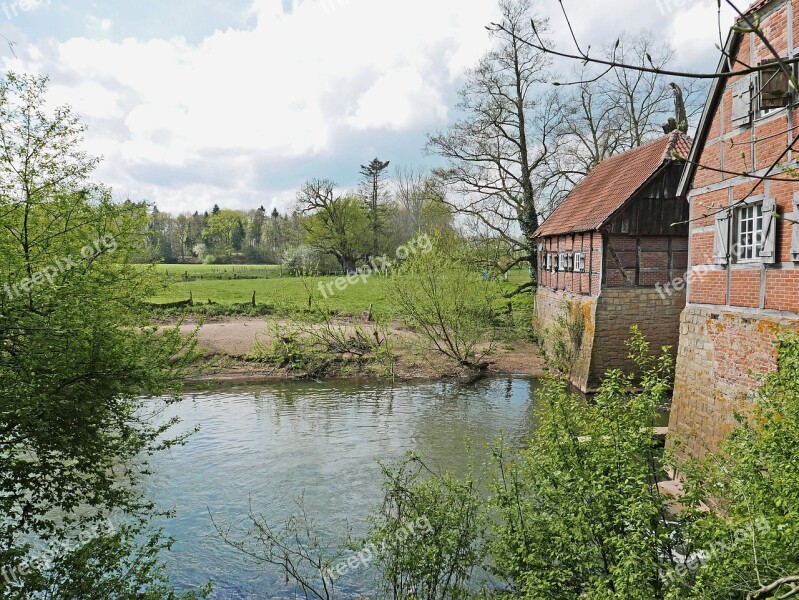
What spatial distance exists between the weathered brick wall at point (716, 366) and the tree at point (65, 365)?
7454mm

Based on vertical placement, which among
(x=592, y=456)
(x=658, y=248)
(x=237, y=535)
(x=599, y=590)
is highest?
(x=658, y=248)

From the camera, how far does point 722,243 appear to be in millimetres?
9484

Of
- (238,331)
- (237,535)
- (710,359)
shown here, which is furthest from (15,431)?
(238,331)

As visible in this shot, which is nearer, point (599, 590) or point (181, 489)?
point (599, 590)

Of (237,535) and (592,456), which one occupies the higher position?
(592,456)

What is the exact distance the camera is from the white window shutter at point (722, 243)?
9.31m

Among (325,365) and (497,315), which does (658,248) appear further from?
(325,365)

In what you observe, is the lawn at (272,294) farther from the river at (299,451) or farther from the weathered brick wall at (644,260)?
the weathered brick wall at (644,260)

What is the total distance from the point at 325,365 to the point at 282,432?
239 inches

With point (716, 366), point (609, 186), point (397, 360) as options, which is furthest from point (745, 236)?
point (397, 360)

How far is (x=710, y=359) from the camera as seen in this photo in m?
9.69

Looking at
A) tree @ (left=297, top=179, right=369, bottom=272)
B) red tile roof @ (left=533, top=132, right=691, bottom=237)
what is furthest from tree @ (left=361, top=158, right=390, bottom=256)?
red tile roof @ (left=533, top=132, right=691, bottom=237)

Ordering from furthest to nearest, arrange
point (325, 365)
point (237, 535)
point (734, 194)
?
point (325, 365) < point (734, 194) < point (237, 535)

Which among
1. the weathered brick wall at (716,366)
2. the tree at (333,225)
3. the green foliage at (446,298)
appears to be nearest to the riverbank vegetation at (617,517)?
the weathered brick wall at (716,366)
